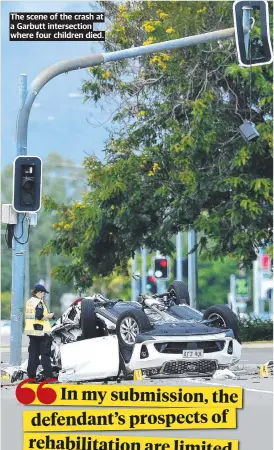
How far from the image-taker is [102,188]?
36.5 meters

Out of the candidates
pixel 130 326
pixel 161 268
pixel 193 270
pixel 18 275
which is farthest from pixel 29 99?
pixel 193 270

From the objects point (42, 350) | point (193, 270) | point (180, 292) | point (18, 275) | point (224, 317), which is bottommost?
point (42, 350)

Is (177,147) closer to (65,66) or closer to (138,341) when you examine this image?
(65,66)

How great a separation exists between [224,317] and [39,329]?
3.31m

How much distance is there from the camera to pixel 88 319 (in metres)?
19.1

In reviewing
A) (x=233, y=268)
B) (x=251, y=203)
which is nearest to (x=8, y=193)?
(x=233, y=268)

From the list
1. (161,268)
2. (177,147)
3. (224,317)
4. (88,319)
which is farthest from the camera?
(161,268)

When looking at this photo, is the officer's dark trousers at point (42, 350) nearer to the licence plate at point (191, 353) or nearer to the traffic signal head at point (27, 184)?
the licence plate at point (191, 353)
